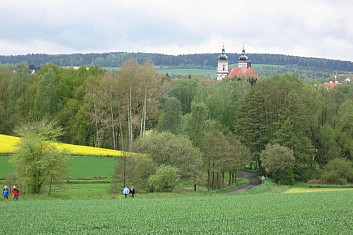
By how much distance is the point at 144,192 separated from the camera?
47.4 meters

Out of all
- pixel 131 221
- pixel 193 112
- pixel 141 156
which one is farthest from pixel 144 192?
pixel 193 112

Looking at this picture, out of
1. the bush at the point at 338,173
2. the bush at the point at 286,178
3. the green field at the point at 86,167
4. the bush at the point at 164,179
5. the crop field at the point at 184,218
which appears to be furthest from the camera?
the bush at the point at 286,178

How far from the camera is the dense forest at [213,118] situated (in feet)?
212

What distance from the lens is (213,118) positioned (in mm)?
86812

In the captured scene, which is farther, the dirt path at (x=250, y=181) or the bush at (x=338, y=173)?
the bush at (x=338, y=173)

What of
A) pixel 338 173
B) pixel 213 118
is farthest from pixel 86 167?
pixel 213 118

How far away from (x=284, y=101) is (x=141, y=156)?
30.6 m

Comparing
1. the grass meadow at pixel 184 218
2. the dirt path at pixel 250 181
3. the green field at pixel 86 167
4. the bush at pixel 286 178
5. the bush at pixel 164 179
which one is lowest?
the dirt path at pixel 250 181

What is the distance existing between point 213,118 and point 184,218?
6119 centimetres

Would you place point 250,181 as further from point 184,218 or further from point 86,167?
point 184,218

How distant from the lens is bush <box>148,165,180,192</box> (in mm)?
46000

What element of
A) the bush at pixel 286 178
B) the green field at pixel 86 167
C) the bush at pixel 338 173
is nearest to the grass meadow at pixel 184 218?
the green field at pixel 86 167

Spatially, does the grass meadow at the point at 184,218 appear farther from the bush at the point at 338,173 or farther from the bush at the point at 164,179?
the bush at the point at 338,173

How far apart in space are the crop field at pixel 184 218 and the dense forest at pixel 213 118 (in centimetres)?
2196
